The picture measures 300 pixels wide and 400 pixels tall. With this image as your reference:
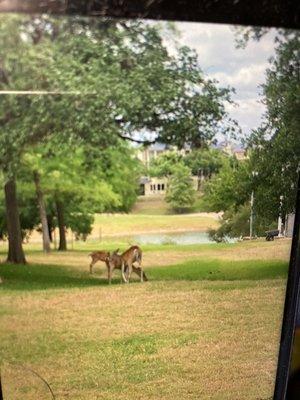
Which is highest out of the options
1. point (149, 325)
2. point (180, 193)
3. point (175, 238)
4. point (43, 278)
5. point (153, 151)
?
point (153, 151)

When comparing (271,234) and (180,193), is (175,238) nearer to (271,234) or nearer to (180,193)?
(180,193)

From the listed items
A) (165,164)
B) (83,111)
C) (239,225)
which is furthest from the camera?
(239,225)

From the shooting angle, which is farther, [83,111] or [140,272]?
[140,272]

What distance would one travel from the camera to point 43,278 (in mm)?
1401

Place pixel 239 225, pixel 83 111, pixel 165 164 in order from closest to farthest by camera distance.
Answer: pixel 83 111, pixel 165 164, pixel 239 225

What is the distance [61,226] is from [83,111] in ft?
1.02

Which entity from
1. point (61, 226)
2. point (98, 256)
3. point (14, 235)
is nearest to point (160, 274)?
point (98, 256)

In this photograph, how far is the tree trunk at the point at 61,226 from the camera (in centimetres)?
141

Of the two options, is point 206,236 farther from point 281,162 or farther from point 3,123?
point 3,123

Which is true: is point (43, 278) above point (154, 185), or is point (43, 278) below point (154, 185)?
below

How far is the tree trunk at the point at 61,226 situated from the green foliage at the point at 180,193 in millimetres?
279

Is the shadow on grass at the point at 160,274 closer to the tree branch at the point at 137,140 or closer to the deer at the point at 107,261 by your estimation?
the deer at the point at 107,261

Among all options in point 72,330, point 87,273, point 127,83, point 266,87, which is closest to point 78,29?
point 127,83

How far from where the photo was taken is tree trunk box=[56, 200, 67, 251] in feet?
4.61
